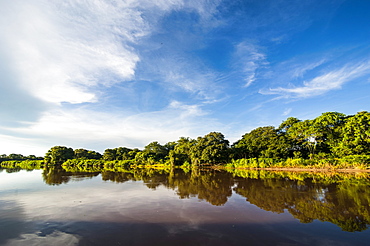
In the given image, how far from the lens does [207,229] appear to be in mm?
7164

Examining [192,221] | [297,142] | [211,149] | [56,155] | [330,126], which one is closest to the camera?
[192,221]

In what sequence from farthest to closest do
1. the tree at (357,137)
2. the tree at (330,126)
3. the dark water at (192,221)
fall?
1. the tree at (330,126)
2. the tree at (357,137)
3. the dark water at (192,221)

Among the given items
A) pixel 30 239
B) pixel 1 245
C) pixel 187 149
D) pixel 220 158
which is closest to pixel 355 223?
pixel 30 239

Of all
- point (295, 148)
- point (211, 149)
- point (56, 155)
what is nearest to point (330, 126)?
point (295, 148)

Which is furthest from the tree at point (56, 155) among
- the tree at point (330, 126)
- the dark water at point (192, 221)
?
the tree at point (330, 126)

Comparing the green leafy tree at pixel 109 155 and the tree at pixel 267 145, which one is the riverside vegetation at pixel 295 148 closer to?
the tree at pixel 267 145

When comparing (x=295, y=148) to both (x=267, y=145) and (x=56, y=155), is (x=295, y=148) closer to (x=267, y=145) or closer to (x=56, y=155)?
(x=267, y=145)

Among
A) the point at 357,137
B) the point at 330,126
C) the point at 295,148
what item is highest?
the point at 330,126

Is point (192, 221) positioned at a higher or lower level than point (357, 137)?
lower

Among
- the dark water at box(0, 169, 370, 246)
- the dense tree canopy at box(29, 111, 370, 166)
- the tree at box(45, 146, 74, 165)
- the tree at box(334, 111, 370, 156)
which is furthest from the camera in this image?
the tree at box(45, 146, 74, 165)

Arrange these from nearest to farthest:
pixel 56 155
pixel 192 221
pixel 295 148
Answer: pixel 192 221 < pixel 295 148 < pixel 56 155

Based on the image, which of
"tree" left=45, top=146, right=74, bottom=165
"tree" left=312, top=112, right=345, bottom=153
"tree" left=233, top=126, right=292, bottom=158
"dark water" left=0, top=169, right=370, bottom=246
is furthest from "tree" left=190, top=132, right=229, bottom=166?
"tree" left=45, top=146, right=74, bottom=165

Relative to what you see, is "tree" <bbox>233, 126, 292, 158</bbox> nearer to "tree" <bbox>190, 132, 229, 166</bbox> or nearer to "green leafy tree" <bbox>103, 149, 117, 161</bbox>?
"tree" <bbox>190, 132, 229, 166</bbox>

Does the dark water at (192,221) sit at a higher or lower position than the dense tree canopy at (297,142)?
lower
